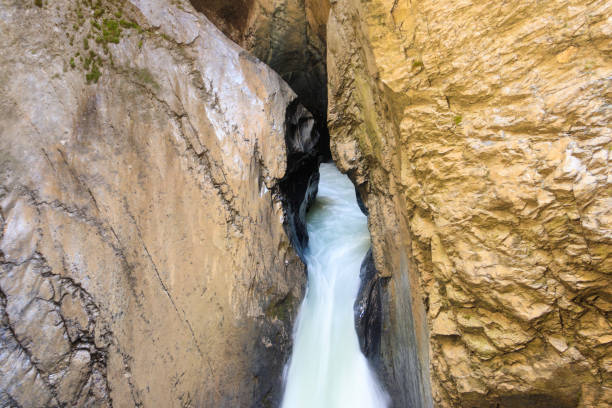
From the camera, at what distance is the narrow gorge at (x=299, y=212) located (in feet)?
5.52

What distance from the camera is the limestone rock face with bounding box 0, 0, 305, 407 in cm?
288

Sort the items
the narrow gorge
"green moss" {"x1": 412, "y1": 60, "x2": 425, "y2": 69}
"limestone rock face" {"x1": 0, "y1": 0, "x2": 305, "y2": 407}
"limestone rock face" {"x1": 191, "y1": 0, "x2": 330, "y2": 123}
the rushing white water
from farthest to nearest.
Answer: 1. "limestone rock face" {"x1": 191, "y1": 0, "x2": 330, "y2": 123}
2. the rushing white water
3. "limestone rock face" {"x1": 0, "y1": 0, "x2": 305, "y2": 407}
4. "green moss" {"x1": 412, "y1": 60, "x2": 425, "y2": 69}
5. the narrow gorge

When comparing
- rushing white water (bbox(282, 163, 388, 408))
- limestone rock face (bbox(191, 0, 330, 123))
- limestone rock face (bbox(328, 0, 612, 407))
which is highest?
limestone rock face (bbox(191, 0, 330, 123))

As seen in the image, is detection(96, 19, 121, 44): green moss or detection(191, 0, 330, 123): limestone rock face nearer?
detection(96, 19, 121, 44): green moss

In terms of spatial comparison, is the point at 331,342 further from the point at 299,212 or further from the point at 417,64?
the point at 417,64

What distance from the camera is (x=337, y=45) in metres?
3.82

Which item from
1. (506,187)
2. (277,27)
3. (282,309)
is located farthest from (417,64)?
(277,27)

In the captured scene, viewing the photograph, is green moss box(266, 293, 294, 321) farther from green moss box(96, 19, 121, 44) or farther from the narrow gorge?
green moss box(96, 19, 121, 44)

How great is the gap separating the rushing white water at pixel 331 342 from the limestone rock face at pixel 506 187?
162cm

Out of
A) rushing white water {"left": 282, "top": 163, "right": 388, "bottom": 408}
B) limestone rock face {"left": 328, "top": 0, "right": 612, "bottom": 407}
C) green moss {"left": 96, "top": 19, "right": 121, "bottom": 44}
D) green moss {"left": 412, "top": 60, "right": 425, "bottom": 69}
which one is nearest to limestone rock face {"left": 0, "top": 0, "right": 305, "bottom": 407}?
green moss {"left": 96, "top": 19, "right": 121, "bottom": 44}

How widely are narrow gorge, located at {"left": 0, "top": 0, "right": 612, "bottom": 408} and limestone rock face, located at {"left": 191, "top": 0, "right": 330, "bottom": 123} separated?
253 cm

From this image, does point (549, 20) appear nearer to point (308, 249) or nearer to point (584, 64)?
point (584, 64)

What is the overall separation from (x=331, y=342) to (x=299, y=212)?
230cm

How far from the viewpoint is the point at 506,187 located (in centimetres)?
180
